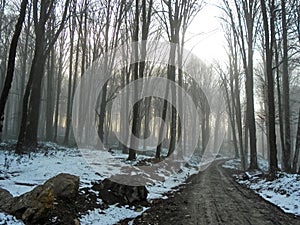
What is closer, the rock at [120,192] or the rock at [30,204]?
the rock at [30,204]

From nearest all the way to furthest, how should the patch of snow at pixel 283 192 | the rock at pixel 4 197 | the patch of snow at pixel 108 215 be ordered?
the rock at pixel 4 197
the patch of snow at pixel 108 215
the patch of snow at pixel 283 192

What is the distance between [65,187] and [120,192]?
1.83 m

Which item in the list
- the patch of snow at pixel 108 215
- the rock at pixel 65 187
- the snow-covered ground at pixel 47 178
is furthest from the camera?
the rock at pixel 65 187

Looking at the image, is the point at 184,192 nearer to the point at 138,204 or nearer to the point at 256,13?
the point at 138,204

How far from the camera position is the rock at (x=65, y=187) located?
630 cm

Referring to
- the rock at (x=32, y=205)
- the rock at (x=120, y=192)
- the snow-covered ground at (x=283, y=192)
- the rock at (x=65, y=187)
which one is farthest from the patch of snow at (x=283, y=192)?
the rock at (x=32, y=205)

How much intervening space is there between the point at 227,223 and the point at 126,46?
20291 mm

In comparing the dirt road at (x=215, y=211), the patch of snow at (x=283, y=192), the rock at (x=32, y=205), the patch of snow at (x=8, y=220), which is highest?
the rock at (x=32, y=205)

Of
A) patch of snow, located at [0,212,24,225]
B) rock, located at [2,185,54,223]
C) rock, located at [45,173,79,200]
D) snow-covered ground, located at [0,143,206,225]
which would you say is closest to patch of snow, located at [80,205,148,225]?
snow-covered ground, located at [0,143,206,225]

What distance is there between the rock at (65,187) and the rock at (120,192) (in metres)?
1.05

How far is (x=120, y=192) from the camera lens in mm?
7742

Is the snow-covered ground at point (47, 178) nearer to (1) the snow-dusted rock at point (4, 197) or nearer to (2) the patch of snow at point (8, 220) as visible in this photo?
(2) the patch of snow at point (8, 220)

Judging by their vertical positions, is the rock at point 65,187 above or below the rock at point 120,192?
above

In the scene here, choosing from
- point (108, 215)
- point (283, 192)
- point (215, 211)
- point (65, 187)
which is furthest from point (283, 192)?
point (65, 187)
